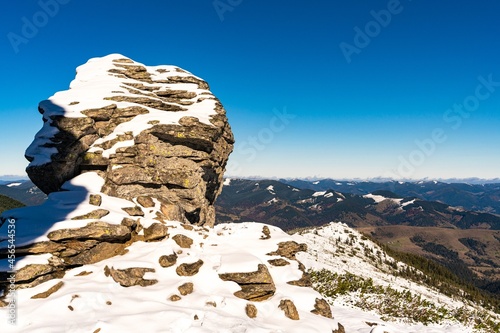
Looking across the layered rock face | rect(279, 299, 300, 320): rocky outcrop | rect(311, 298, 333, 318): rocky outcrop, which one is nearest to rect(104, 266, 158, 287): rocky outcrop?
the layered rock face

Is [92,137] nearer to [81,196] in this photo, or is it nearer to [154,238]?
[81,196]

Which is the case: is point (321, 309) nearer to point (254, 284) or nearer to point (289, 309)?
point (289, 309)

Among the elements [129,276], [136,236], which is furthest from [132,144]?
[129,276]

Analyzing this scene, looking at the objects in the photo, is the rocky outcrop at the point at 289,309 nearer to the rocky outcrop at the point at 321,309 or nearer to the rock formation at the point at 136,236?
the rock formation at the point at 136,236

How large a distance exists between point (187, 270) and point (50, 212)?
12686mm

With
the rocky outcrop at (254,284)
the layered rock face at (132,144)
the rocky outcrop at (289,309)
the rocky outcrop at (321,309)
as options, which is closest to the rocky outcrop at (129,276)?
the rocky outcrop at (254,284)

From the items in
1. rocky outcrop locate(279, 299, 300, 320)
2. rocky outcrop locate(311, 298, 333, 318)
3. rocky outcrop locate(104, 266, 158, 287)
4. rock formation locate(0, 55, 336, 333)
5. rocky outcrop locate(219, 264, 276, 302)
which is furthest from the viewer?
rocky outcrop locate(311, 298, 333, 318)

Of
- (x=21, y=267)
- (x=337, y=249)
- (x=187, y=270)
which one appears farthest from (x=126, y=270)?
(x=337, y=249)

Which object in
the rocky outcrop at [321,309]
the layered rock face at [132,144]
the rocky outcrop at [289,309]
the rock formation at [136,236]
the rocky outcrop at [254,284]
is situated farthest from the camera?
the layered rock face at [132,144]

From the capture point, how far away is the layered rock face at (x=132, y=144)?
3203 cm

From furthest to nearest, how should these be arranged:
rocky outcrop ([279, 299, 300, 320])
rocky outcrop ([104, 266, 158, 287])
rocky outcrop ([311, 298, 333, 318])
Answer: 1. rocky outcrop ([311, 298, 333, 318])
2. rocky outcrop ([279, 299, 300, 320])
3. rocky outcrop ([104, 266, 158, 287])

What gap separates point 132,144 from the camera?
35.0 meters

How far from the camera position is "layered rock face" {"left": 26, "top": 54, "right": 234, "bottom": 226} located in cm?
3203

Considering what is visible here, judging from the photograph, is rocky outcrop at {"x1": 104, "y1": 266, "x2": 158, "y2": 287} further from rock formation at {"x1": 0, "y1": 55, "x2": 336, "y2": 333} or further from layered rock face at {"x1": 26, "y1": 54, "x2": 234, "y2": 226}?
layered rock face at {"x1": 26, "y1": 54, "x2": 234, "y2": 226}
